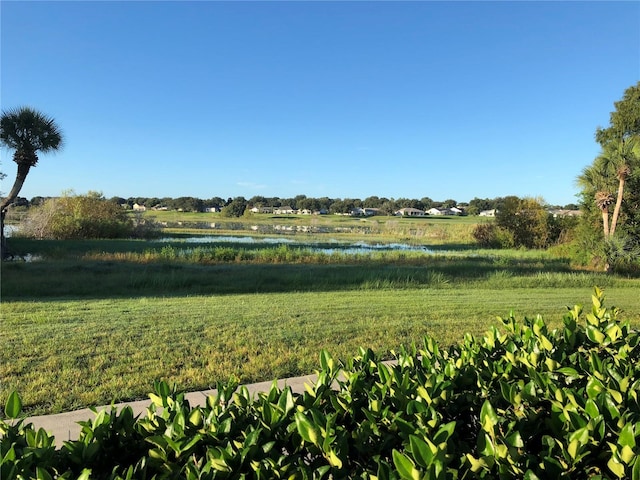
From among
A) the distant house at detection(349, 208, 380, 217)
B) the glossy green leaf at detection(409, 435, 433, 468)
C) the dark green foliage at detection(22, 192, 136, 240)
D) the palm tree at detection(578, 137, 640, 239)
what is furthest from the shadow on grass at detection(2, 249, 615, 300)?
the distant house at detection(349, 208, 380, 217)

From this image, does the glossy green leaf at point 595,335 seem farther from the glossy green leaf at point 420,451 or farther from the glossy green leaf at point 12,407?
the glossy green leaf at point 12,407

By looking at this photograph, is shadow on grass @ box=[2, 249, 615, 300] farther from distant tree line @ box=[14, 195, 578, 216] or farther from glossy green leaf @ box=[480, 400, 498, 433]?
distant tree line @ box=[14, 195, 578, 216]

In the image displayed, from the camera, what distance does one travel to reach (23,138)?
1847 centimetres

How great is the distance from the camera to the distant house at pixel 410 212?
394 feet

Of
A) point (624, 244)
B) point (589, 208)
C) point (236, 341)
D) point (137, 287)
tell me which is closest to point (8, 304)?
point (137, 287)

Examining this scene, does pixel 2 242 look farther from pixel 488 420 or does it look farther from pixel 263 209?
pixel 263 209

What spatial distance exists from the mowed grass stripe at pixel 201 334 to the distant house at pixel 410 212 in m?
112

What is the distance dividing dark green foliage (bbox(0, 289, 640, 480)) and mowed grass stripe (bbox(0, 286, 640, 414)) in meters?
1.06

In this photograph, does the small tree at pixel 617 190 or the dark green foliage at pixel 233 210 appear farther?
the dark green foliage at pixel 233 210

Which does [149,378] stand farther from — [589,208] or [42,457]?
[589,208]

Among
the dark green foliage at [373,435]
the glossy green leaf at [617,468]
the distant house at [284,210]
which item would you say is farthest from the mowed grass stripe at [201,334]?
the distant house at [284,210]

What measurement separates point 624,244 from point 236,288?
51.2 ft

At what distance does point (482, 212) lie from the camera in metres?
116

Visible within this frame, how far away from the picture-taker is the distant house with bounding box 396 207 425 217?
120175 millimetres
